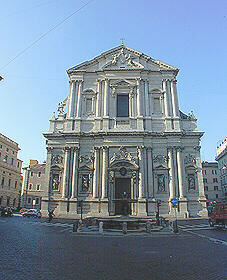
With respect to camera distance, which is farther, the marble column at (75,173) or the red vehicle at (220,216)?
the marble column at (75,173)

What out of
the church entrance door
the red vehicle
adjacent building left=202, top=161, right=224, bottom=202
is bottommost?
the red vehicle

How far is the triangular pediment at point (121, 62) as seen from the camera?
31.3 meters

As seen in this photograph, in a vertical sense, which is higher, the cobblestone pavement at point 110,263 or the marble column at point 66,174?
the marble column at point 66,174

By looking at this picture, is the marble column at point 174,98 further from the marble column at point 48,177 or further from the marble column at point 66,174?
the marble column at point 48,177

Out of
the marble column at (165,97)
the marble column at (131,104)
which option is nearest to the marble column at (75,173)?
the marble column at (131,104)

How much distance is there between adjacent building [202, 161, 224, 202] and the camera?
61406 mm

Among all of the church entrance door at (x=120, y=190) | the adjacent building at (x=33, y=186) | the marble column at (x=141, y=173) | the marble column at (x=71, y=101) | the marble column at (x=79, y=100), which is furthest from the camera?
the adjacent building at (x=33, y=186)

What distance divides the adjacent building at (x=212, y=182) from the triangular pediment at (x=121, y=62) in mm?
40541

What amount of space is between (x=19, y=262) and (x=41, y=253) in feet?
4.66

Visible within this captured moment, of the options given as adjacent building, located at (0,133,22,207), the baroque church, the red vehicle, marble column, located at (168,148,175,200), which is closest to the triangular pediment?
the baroque church

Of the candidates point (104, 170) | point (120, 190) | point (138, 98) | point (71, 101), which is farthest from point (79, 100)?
point (120, 190)

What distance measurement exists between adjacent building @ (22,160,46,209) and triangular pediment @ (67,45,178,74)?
2974 cm

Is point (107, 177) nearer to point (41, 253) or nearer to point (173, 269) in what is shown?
point (41, 253)

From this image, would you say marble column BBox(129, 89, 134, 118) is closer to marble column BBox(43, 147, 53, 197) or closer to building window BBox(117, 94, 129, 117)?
building window BBox(117, 94, 129, 117)
